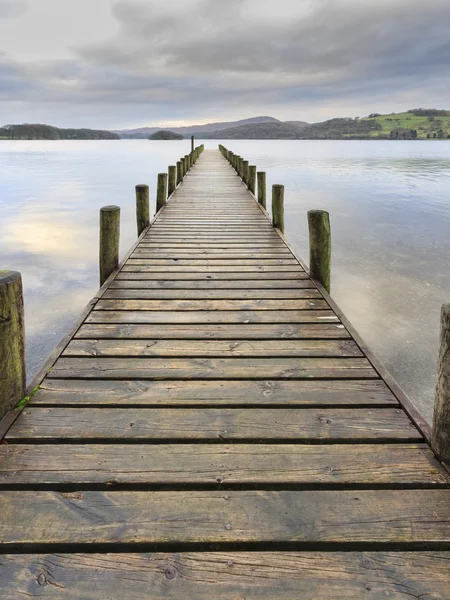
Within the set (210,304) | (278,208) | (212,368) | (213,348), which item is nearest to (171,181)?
(278,208)

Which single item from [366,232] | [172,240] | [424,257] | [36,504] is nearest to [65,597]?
[36,504]

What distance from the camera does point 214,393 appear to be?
8.32 ft

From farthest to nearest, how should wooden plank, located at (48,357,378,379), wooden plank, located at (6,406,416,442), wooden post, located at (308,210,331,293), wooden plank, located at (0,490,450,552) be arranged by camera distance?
1. wooden post, located at (308,210,331,293)
2. wooden plank, located at (48,357,378,379)
3. wooden plank, located at (6,406,416,442)
4. wooden plank, located at (0,490,450,552)

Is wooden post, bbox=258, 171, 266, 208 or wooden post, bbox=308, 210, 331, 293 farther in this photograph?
wooden post, bbox=258, 171, 266, 208

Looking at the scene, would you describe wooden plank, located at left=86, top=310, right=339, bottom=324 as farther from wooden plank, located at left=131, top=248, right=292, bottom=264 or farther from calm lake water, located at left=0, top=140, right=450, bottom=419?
calm lake water, located at left=0, top=140, right=450, bottom=419

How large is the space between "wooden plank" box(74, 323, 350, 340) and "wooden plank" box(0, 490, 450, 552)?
1573mm

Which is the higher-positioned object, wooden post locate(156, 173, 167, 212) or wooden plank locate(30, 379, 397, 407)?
wooden post locate(156, 173, 167, 212)

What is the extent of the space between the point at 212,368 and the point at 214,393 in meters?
0.31

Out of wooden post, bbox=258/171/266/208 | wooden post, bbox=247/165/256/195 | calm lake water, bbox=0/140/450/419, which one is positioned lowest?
calm lake water, bbox=0/140/450/419

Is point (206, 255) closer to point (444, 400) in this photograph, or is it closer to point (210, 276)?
point (210, 276)

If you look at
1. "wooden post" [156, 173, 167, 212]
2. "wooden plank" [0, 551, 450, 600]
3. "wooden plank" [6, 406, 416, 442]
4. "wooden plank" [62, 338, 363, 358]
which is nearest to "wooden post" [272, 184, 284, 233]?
"wooden post" [156, 173, 167, 212]

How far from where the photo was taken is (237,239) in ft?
21.6

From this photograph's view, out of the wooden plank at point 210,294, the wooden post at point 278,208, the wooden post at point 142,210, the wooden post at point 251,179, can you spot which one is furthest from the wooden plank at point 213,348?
the wooden post at point 251,179

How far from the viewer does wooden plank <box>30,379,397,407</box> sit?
8.01 feet
